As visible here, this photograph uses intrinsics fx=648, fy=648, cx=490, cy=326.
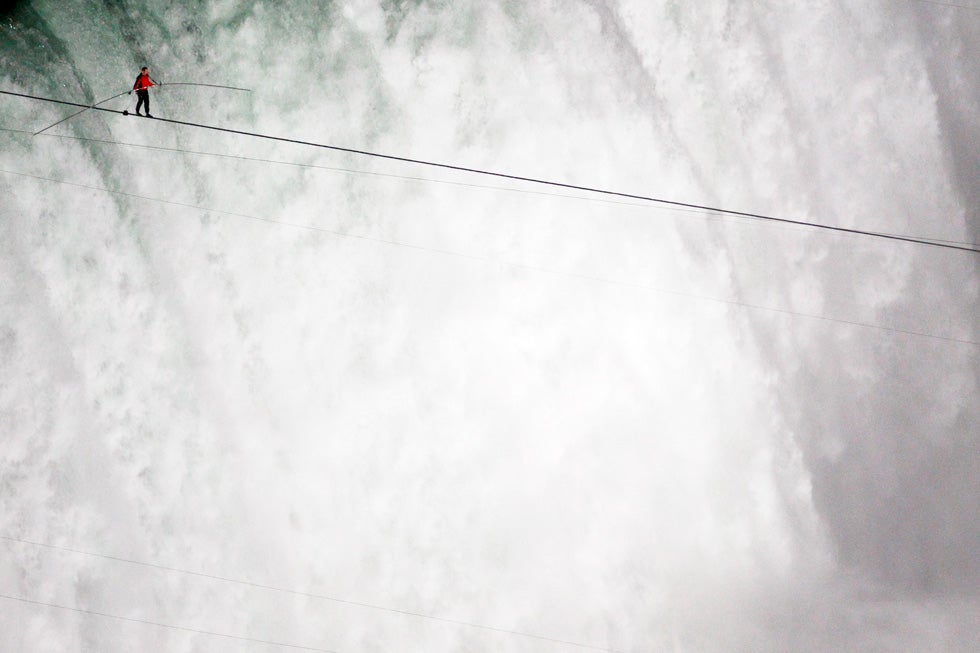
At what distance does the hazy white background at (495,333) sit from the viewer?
7004mm

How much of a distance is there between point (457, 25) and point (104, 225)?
452 cm

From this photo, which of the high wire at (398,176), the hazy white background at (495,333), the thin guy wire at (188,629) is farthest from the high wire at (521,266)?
the thin guy wire at (188,629)

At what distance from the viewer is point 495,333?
7438 millimetres

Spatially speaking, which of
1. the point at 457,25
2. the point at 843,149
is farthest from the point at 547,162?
the point at 843,149

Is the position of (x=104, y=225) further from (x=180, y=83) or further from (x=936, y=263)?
(x=936, y=263)

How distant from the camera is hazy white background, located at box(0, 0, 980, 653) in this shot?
7.00 metres

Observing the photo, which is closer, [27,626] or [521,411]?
[27,626]

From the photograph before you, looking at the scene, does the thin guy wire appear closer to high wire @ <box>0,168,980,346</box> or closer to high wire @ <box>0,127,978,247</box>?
high wire @ <box>0,168,980,346</box>

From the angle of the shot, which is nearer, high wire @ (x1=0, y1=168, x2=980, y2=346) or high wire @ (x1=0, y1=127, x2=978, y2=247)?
high wire @ (x1=0, y1=168, x2=980, y2=346)

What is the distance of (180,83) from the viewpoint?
711 cm

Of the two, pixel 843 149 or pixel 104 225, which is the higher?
pixel 843 149

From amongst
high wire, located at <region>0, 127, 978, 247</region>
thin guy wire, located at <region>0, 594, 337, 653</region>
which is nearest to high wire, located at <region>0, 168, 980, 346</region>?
high wire, located at <region>0, 127, 978, 247</region>

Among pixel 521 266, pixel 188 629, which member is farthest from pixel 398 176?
pixel 188 629

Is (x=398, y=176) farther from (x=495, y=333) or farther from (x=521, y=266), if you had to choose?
(x=495, y=333)
